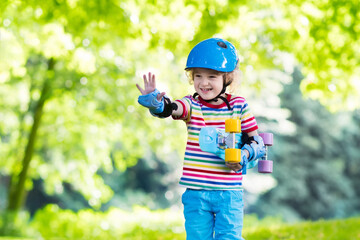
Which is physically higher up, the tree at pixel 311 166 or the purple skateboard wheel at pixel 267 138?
the tree at pixel 311 166

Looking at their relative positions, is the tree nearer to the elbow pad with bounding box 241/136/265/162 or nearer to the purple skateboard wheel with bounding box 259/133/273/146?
the purple skateboard wheel with bounding box 259/133/273/146

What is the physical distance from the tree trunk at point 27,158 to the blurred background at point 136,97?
3 centimetres

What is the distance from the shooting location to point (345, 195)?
23.4 metres

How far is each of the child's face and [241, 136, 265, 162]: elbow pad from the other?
39 cm

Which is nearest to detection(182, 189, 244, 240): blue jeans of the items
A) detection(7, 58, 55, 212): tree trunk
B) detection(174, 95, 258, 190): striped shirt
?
detection(174, 95, 258, 190): striped shirt

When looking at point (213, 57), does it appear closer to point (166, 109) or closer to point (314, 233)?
point (166, 109)

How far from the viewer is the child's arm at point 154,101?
3113 millimetres

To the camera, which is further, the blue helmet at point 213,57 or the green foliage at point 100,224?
the green foliage at point 100,224

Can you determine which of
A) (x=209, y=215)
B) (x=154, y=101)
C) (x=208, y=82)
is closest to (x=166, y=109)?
(x=154, y=101)

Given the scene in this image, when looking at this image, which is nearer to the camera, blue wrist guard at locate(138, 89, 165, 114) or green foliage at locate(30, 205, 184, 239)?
blue wrist guard at locate(138, 89, 165, 114)

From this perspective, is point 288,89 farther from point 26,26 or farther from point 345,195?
point 26,26

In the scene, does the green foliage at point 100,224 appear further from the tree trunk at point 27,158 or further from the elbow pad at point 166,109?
the elbow pad at point 166,109

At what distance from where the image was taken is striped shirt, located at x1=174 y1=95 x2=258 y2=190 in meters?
3.28

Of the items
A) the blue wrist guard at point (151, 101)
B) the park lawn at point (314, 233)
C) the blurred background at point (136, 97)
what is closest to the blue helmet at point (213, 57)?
the blue wrist guard at point (151, 101)
